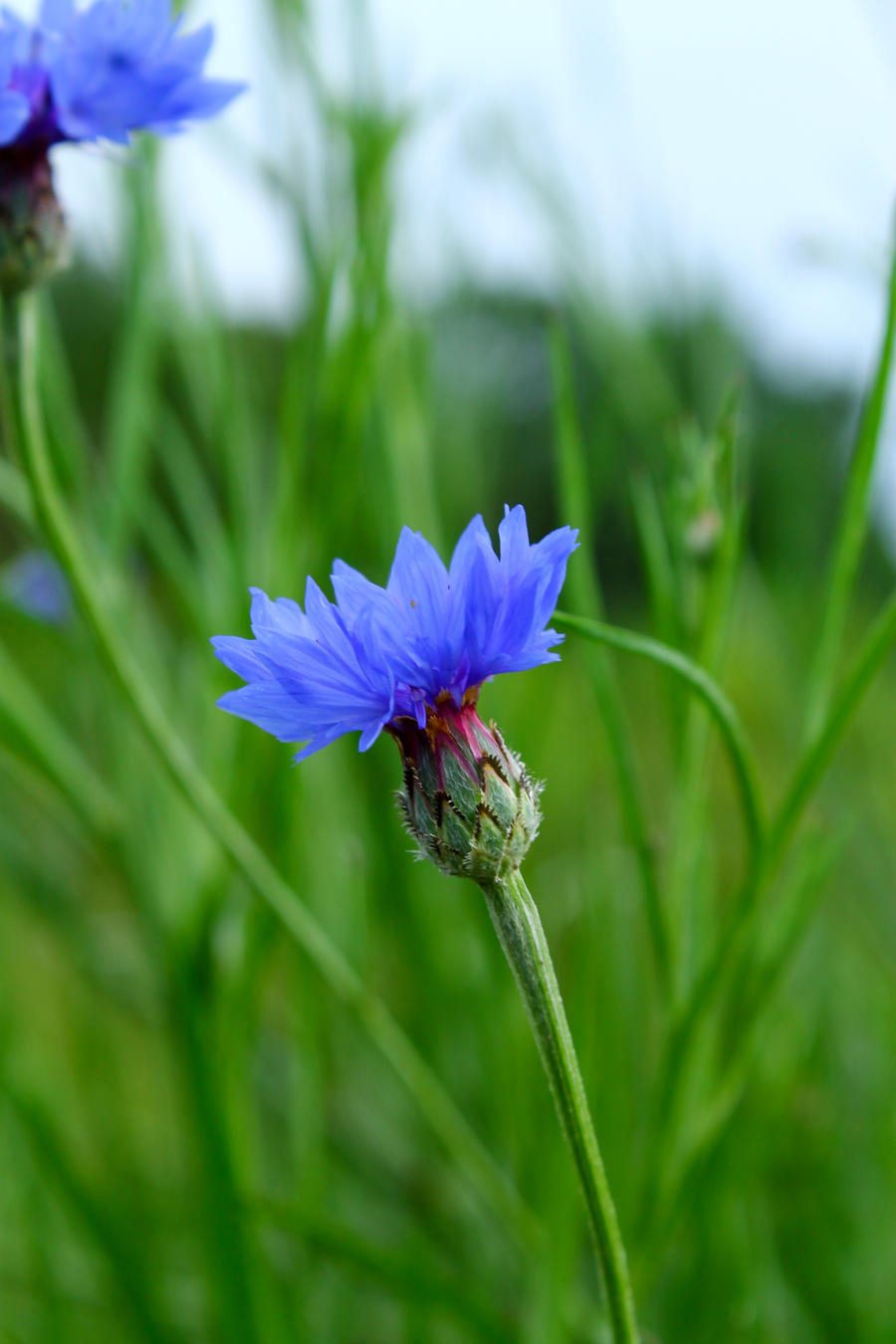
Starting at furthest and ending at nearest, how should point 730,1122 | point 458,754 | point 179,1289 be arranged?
point 179,1289 < point 730,1122 < point 458,754

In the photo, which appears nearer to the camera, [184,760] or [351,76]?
[184,760]

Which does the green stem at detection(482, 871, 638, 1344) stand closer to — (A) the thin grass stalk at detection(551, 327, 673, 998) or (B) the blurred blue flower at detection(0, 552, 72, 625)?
(A) the thin grass stalk at detection(551, 327, 673, 998)

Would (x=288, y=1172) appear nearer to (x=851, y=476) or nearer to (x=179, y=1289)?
(x=179, y=1289)

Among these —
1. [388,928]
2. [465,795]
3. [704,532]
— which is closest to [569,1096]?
[465,795]

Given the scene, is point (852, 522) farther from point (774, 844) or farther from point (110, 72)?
point (110, 72)

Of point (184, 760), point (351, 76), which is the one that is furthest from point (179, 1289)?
point (351, 76)

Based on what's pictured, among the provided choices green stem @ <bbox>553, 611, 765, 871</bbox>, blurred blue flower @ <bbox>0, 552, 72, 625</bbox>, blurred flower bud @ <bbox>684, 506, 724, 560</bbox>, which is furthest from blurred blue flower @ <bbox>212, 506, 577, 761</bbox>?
blurred blue flower @ <bbox>0, 552, 72, 625</bbox>

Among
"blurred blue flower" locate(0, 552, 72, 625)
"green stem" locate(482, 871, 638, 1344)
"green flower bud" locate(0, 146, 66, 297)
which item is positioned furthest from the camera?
"blurred blue flower" locate(0, 552, 72, 625)
